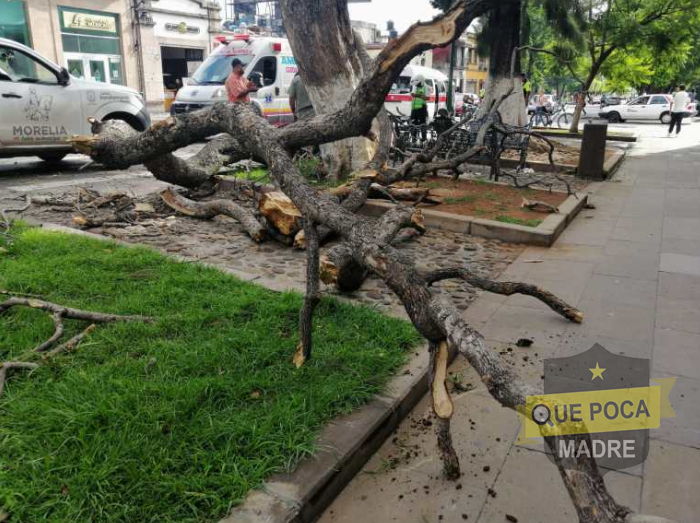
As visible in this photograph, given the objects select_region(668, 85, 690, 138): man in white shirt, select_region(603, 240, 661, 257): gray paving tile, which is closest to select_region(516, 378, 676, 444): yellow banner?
select_region(603, 240, 661, 257): gray paving tile

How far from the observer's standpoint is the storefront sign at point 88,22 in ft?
80.5

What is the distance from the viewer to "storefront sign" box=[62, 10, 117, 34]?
2453cm

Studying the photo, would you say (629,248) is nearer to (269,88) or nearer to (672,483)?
(672,483)

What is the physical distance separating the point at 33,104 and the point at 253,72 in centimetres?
581

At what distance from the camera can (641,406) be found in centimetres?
332

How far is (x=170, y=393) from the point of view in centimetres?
290

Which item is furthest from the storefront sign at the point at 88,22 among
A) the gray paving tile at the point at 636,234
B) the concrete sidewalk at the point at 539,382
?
the gray paving tile at the point at 636,234

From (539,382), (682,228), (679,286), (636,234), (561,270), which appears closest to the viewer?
(539,382)

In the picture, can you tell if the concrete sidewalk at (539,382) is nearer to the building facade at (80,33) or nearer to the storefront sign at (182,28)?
the building facade at (80,33)

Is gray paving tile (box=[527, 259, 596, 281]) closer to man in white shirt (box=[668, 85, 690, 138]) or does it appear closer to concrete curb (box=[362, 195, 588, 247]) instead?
concrete curb (box=[362, 195, 588, 247])

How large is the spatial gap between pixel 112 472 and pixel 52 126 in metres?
9.37

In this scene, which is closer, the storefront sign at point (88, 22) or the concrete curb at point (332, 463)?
the concrete curb at point (332, 463)

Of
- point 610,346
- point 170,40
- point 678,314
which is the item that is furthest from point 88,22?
point 610,346

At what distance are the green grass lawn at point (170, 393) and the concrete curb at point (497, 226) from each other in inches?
125
